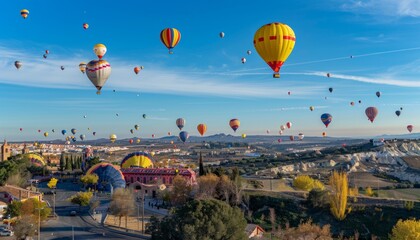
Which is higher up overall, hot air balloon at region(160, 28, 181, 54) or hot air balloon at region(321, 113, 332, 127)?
hot air balloon at region(160, 28, 181, 54)

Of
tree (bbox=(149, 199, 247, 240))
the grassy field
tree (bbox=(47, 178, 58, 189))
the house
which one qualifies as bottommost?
the grassy field

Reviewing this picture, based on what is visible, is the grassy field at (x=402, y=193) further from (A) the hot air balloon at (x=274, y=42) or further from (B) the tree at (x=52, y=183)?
(B) the tree at (x=52, y=183)

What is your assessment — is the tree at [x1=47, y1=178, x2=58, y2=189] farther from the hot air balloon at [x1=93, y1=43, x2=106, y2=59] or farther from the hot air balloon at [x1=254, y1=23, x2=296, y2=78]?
the hot air balloon at [x1=254, y1=23, x2=296, y2=78]

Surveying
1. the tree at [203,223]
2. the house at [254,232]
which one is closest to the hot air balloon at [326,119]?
the house at [254,232]

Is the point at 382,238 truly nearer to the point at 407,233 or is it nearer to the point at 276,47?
the point at 407,233

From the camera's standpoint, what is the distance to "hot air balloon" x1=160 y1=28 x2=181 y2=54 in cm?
5105

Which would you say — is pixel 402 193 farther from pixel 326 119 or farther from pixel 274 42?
pixel 274 42

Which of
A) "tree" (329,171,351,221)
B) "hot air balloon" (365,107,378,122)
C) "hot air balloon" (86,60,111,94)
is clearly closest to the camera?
"tree" (329,171,351,221)

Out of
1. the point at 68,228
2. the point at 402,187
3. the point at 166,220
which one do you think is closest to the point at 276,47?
the point at 166,220

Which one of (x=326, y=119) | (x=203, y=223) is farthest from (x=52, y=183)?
(x=326, y=119)

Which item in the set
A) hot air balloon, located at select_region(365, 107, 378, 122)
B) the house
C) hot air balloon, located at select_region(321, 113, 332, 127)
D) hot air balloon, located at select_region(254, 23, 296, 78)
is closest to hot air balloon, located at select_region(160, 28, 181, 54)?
hot air balloon, located at select_region(254, 23, 296, 78)

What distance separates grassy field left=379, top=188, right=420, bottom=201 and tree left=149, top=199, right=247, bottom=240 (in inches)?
1675

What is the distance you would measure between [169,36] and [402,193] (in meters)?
46.9

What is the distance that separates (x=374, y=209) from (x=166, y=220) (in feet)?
96.3
